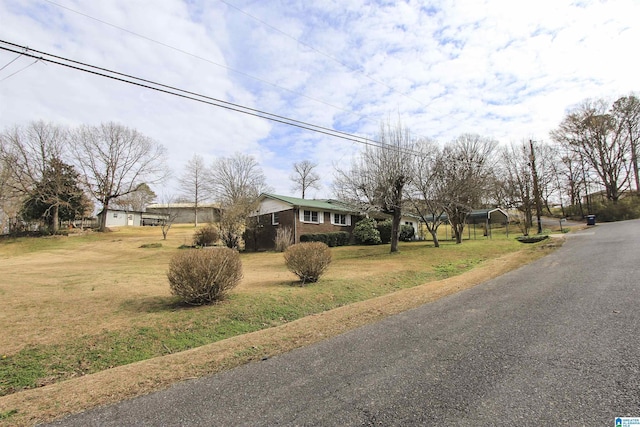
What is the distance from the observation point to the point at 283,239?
78.3 feet

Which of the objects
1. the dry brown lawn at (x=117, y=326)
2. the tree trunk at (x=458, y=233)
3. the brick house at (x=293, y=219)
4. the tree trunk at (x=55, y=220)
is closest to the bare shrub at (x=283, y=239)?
the brick house at (x=293, y=219)

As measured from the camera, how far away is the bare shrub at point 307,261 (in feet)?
32.3

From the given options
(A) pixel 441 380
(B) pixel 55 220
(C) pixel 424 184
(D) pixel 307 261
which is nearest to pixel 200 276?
(D) pixel 307 261

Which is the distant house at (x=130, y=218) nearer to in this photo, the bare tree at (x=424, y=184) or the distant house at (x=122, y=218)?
the distant house at (x=122, y=218)

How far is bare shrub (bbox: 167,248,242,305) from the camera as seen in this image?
280 inches

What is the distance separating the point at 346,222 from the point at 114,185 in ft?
99.9

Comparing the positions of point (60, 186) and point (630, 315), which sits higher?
point (60, 186)

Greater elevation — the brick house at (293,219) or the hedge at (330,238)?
the brick house at (293,219)

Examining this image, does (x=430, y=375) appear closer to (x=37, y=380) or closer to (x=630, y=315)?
(x=630, y=315)

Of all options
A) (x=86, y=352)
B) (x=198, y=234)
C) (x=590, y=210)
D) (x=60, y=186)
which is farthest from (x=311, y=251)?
(x=590, y=210)

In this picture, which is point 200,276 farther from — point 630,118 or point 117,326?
point 630,118

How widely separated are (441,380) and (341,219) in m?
26.1

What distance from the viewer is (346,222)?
2967 centimetres

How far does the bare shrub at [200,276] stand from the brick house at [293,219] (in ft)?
56.6
